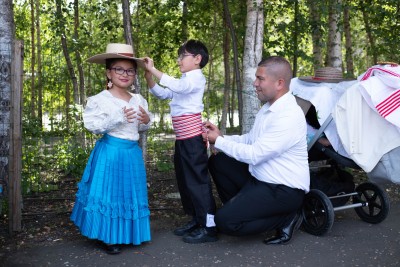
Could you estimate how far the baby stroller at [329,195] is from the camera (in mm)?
4523

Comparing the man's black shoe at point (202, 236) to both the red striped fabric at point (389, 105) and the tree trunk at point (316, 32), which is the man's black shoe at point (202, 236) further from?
the tree trunk at point (316, 32)

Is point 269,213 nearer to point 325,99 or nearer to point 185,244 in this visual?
point 185,244

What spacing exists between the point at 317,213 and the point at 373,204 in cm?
80

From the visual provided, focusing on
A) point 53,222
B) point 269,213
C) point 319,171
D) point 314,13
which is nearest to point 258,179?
point 269,213

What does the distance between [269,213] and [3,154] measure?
2714 millimetres

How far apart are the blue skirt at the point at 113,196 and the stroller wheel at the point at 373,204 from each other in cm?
238

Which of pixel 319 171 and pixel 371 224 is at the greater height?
pixel 319 171

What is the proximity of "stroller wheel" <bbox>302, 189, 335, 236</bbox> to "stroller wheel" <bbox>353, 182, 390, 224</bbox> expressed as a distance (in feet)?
1.82

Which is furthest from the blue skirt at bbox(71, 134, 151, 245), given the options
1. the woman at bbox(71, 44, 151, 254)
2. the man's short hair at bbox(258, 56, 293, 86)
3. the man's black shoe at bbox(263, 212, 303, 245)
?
the man's short hair at bbox(258, 56, 293, 86)

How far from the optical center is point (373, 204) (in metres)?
5.00

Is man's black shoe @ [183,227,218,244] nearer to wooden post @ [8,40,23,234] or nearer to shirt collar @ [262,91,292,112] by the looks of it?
shirt collar @ [262,91,292,112]

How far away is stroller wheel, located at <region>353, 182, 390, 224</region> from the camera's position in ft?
15.9

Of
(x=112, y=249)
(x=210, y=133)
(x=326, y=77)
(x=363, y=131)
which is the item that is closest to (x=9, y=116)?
(x=112, y=249)

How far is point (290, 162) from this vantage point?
425 cm
